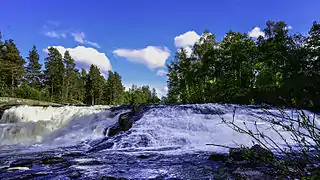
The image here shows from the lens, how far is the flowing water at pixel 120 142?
5.52 metres

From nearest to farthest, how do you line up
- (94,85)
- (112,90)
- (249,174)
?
(249,174) → (94,85) → (112,90)

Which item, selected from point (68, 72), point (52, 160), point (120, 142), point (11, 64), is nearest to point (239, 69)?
point (120, 142)

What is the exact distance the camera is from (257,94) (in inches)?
1089

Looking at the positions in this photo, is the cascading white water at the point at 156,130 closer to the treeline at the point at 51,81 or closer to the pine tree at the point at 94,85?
the treeline at the point at 51,81

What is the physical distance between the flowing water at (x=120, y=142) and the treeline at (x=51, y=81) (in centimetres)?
2094

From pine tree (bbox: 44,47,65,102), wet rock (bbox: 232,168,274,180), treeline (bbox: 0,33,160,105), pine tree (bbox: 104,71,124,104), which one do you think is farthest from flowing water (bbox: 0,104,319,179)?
pine tree (bbox: 104,71,124,104)

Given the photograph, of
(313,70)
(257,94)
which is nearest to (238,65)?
(257,94)

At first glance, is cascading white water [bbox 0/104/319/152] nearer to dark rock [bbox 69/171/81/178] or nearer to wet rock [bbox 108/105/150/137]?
wet rock [bbox 108/105/150/137]

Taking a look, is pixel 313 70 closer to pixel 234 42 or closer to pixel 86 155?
pixel 234 42

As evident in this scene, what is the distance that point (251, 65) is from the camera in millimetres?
32250

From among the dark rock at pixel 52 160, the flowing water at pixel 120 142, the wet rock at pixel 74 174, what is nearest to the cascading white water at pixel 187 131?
the flowing water at pixel 120 142

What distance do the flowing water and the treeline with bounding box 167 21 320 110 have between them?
14.9 m

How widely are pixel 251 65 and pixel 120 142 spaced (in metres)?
27.3

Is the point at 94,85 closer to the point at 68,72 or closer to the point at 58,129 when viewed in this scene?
the point at 68,72
